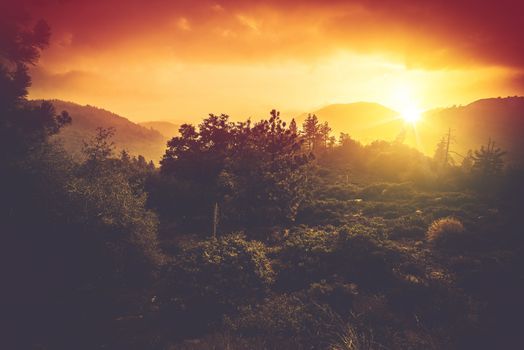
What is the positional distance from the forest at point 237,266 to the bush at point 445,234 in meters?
0.10

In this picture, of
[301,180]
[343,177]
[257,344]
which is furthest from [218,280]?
[343,177]

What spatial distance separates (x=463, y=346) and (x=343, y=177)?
4322 cm

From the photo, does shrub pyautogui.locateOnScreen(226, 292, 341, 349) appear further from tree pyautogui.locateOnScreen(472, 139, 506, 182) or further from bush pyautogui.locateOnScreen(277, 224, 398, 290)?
tree pyautogui.locateOnScreen(472, 139, 506, 182)

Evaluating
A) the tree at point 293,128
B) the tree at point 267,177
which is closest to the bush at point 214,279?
the tree at point 267,177

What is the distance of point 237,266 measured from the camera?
43.1ft

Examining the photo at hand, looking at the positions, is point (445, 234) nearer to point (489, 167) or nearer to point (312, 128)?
point (489, 167)

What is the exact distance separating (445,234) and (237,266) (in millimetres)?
16147

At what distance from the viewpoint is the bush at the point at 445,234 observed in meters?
20.8

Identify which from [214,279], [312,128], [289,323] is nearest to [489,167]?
[312,128]

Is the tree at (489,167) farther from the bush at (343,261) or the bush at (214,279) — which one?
the bush at (214,279)

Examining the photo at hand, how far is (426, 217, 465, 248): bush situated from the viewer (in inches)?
819

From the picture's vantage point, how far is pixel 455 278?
15.2 meters

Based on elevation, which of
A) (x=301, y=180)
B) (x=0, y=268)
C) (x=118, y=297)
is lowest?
(x=118, y=297)

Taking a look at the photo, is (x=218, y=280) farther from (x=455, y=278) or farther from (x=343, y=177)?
(x=343, y=177)
